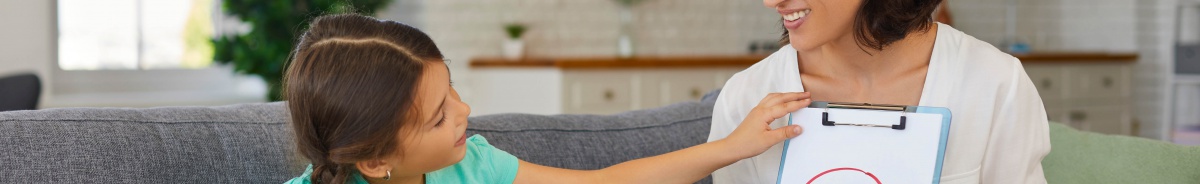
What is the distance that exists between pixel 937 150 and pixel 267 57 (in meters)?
3.56

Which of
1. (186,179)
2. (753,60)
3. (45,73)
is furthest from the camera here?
(753,60)

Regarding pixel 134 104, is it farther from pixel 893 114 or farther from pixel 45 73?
pixel 893 114

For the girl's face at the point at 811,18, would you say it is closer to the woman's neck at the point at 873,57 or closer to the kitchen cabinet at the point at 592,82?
the woman's neck at the point at 873,57

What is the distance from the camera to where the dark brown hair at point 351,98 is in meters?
1.31

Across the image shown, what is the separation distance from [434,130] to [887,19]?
57cm

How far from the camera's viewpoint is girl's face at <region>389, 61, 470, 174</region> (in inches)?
52.5

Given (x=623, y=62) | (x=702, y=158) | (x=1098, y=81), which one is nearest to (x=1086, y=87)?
(x=1098, y=81)

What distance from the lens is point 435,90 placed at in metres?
1.35

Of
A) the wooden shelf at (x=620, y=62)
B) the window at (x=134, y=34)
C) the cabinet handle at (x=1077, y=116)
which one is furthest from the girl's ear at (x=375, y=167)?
the cabinet handle at (x=1077, y=116)

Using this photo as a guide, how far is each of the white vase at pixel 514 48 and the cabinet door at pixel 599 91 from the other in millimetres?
462

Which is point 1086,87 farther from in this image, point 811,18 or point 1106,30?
point 811,18

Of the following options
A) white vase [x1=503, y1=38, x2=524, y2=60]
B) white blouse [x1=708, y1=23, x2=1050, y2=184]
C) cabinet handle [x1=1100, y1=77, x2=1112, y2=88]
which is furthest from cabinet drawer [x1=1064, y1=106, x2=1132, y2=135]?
white blouse [x1=708, y1=23, x2=1050, y2=184]

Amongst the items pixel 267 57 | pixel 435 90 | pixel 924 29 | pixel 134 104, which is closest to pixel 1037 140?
pixel 924 29

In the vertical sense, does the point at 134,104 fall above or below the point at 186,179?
below
